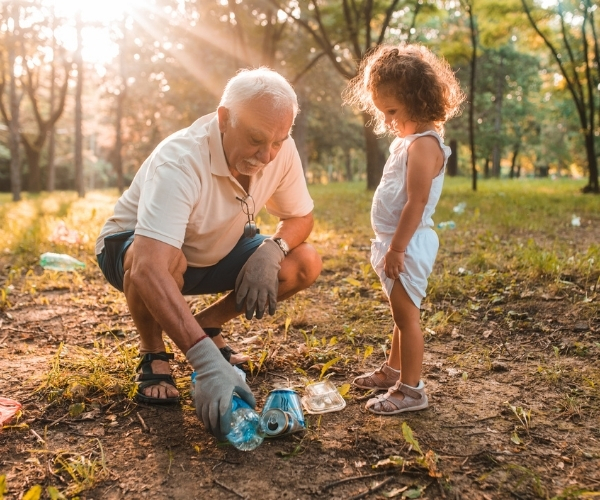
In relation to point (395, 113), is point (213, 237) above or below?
below

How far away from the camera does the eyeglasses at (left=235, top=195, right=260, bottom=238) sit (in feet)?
8.04

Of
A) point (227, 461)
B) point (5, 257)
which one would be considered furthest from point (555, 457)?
point (5, 257)

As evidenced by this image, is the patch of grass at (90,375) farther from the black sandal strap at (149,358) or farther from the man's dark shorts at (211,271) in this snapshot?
the man's dark shorts at (211,271)

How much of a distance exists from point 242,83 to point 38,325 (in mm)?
2081

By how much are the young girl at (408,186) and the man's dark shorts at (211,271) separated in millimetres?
673

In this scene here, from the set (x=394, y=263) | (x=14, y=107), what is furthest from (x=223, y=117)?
(x=14, y=107)

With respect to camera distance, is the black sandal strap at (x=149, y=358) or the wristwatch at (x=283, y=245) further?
the wristwatch at (x=283, y=245)

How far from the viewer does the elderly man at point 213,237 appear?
76.5 inches

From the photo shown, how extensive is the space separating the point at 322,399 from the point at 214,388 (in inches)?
21.8

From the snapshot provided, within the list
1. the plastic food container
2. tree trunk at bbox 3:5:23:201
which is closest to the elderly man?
the plastic food container

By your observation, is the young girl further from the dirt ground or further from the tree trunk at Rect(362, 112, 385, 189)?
the tree trunk at Rect(362, 112, 385, 189)

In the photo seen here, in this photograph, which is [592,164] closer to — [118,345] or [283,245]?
[283,245]

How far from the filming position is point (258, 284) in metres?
2.31

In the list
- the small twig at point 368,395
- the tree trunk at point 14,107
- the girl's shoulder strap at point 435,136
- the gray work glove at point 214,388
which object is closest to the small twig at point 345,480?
the gray work glove at point 214,388
